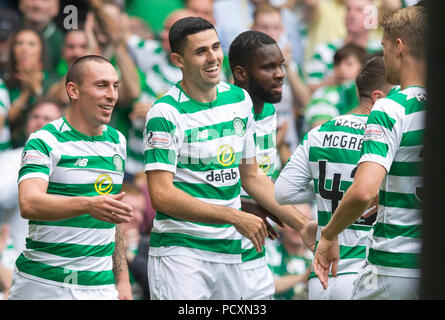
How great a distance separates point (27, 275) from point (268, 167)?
1.67 metres

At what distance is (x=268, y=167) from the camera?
4.68 metres

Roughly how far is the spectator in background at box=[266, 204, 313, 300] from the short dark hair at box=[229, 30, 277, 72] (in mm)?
1841

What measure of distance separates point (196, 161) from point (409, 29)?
138 centimetres

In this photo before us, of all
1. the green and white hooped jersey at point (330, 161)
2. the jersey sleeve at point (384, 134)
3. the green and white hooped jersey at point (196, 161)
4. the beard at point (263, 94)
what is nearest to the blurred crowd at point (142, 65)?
the beard at point (263, 94)

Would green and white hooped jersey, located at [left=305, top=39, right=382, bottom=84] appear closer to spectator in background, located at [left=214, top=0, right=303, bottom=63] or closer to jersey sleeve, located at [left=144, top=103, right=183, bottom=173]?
spectator in background, located at [left=214, top=0, right=303, bottom=63]

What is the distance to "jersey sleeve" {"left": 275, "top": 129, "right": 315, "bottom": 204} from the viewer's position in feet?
13.0

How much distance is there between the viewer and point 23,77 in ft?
19.8

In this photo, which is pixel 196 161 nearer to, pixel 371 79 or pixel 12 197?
pixel 371 79

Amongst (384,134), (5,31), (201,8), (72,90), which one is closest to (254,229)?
(384,134)

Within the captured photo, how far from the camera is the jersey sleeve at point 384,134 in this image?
287 cm
